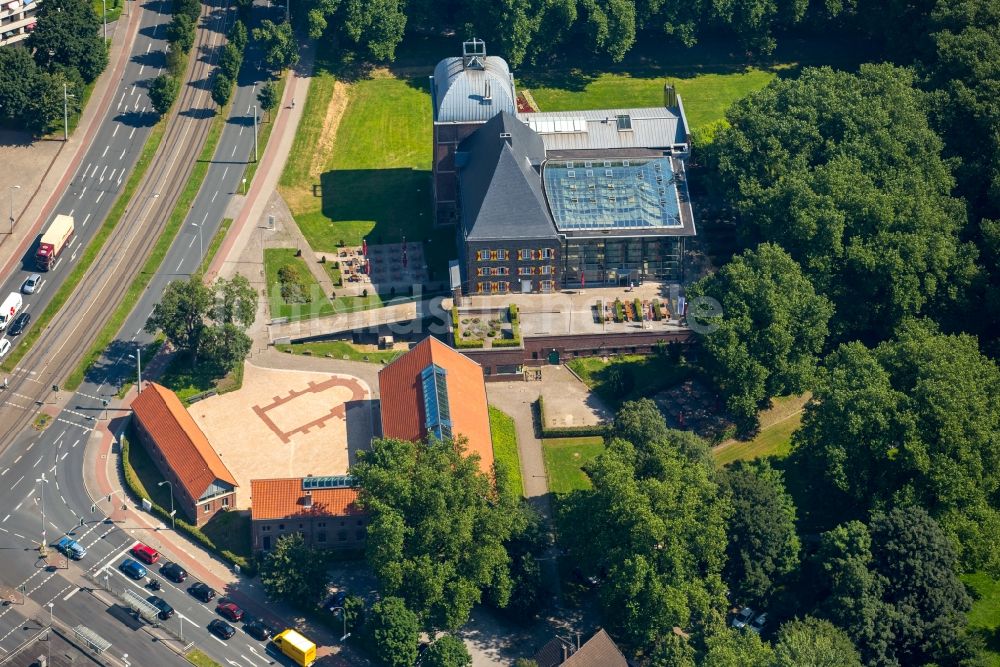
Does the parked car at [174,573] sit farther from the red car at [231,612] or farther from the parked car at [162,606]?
the red car at [231,612]

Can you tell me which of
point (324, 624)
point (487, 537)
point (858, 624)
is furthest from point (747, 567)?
point (324, 624)

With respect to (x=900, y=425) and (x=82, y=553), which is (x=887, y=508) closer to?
(x=900, y=425)

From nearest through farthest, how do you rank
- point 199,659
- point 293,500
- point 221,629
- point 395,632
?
point 395,632 < point 199,659 < point 221,629 < point 293,500

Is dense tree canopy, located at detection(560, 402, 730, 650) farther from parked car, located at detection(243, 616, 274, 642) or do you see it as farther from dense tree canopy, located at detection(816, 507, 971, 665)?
parked car, located at detection(243, 616, 274, 642)

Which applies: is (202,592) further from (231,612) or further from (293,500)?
(293,500)

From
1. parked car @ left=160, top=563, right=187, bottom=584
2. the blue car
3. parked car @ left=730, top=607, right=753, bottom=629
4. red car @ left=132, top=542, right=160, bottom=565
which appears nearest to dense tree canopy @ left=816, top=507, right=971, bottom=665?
parked car @ left=730, top=607, right=753, bottom=629

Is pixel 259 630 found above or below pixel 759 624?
above

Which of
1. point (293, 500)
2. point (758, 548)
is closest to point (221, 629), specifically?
point (293, 500)
